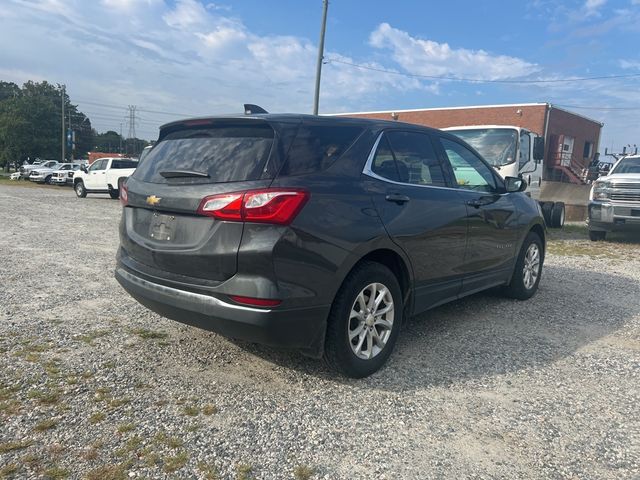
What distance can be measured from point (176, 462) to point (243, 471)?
1.11 ft

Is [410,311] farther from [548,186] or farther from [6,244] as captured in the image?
[548,186]

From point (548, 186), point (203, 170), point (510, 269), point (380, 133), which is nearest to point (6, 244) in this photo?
point (203, 170)

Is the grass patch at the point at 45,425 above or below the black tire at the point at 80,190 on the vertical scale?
below

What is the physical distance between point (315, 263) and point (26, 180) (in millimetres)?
41627

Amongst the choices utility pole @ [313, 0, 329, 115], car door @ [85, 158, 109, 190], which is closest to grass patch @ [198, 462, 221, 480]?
utility pole @ [313, 0, 329, 115]

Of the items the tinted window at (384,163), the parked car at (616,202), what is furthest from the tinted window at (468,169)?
the parked car at (616,202)

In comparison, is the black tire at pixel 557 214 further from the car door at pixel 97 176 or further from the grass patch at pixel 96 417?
the car door at pixel 97 176

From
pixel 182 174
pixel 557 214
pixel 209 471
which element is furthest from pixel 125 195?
pixel 557 214

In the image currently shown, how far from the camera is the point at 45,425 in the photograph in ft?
8.97

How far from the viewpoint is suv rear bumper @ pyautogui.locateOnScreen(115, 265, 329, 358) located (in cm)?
297

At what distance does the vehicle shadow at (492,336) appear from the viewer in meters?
3.69

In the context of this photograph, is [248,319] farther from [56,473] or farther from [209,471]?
[56,473]

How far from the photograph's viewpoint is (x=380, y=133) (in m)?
3.79

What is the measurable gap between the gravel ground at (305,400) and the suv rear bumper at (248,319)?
41 centimetres
